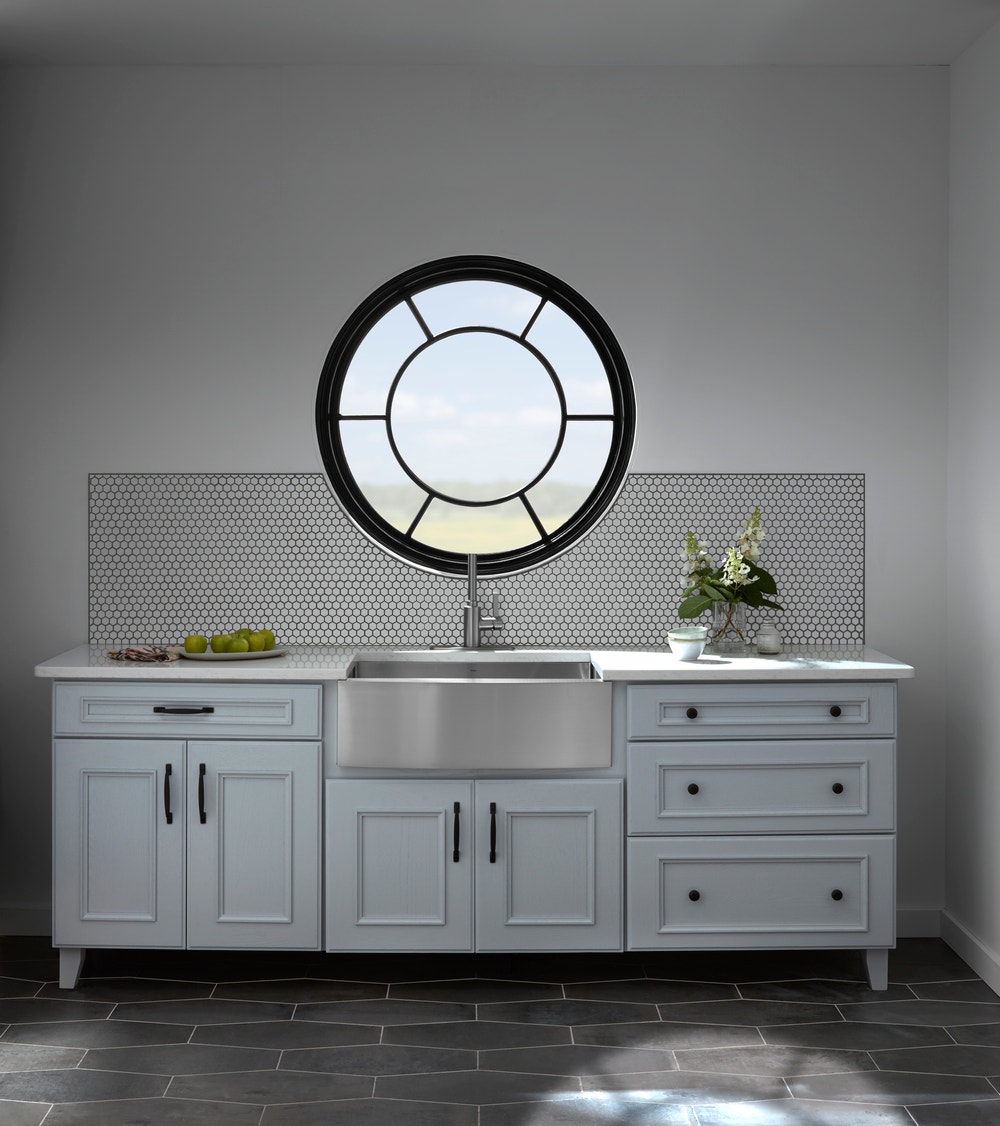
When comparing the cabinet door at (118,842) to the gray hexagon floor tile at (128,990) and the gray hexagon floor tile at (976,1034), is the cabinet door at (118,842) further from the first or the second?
the gray hexagon floor tile at (976,1034)

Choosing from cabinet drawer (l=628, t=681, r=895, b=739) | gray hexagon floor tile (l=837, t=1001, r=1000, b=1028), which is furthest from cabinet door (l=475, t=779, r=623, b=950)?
gray hexagon floor tile (l=837, t=1001, r=1000, b=1028)

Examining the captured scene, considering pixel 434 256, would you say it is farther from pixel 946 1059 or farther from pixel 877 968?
pixel 946 1059

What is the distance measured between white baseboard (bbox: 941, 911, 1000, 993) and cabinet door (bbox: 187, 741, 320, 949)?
77.5 inches

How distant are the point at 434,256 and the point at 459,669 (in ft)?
4.46

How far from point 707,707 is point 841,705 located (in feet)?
1.27

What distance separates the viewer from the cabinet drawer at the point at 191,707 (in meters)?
3.16

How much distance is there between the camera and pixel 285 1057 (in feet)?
9.03

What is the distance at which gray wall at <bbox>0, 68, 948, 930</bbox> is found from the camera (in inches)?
144

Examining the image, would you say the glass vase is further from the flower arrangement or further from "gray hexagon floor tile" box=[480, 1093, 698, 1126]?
"gray hexagon floor tile" box=[480, 1093, 698, 1126]

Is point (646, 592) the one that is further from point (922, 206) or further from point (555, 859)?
point (922, 206)

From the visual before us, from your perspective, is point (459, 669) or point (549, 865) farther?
point (459, 669)

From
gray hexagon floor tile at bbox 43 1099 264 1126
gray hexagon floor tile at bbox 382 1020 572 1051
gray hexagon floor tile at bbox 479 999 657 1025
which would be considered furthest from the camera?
gray hexagon floor tile at bbox 479 999 657 1025

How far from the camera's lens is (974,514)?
137 inches

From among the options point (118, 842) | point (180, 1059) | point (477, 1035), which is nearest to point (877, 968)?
point (477, 1035)
